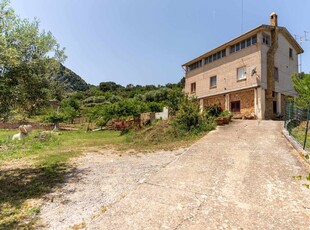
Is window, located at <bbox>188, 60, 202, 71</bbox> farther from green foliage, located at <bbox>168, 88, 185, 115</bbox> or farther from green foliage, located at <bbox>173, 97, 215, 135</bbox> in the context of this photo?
green foliage, located at <bbox>173, 97, 215, 135</bbox>

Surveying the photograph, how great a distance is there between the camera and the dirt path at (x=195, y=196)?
11.4 ft

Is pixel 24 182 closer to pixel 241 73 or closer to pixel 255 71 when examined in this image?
pixel 255 71

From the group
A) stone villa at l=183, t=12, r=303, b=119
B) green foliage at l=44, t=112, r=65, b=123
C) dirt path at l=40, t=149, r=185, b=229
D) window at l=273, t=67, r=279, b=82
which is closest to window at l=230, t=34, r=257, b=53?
stone villa at l=183, t=12, r=303, b=119

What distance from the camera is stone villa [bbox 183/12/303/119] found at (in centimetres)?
1858

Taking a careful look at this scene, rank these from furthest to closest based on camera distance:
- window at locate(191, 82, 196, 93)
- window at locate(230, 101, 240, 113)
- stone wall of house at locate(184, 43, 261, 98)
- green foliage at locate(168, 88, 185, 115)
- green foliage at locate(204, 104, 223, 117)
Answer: window at locate(191, 82, 196, 93), window at locate(230, 101, 240, 113), stone wall of house at locate(184, 43, 261, 98), green foliage at locate(168, 88, 185, 115), green foliage at locate(204, 104, 223, 117)

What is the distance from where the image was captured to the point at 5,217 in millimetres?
3912

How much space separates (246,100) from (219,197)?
689 inches

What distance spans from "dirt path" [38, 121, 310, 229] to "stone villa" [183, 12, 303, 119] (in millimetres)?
13115

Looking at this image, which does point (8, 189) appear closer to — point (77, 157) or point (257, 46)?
point (77, 157)

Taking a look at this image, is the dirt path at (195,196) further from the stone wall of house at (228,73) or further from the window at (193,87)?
the window at (193,87)

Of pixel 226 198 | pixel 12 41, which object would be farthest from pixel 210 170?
pixel 12 41

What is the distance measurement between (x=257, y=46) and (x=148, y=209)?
64.7 feet

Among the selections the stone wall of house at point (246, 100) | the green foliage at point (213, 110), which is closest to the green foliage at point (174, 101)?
the green foliage at point (213, 110)

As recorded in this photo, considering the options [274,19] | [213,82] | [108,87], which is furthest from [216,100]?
[108,87]
